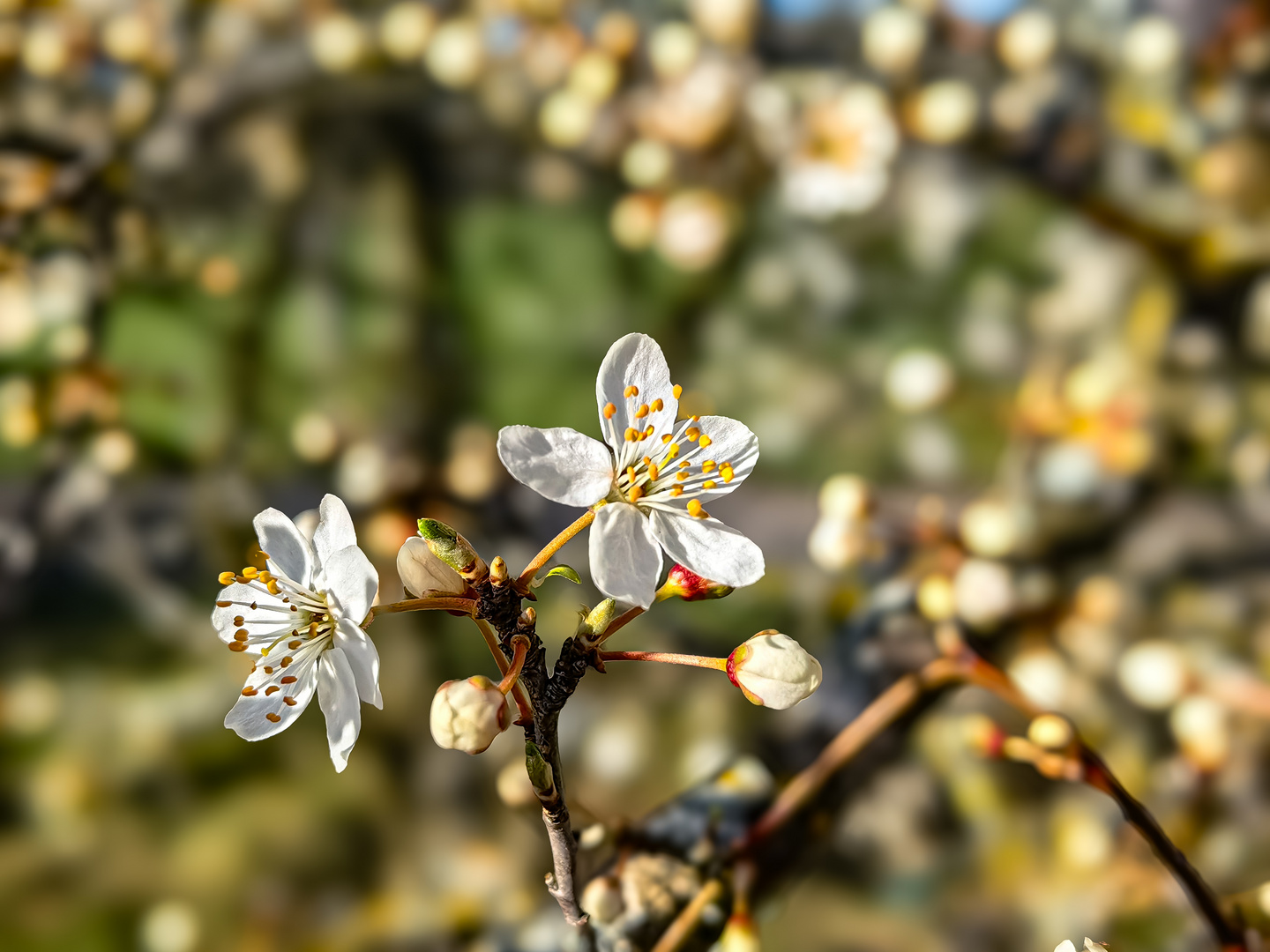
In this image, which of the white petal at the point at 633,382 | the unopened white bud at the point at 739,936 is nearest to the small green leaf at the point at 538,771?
the white petal at the point at 633,382

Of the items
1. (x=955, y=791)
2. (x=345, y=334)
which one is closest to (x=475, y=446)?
(x=345, y=334)

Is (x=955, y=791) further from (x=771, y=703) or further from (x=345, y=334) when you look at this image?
(x=345, y=334)

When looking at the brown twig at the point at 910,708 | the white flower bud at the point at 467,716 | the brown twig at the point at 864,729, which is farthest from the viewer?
the brown twig at the point at 864,729

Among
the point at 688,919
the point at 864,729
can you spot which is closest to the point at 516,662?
the point at 688,919

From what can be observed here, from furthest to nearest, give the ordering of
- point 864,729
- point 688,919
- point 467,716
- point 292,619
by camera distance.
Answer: point 864,729
point 688,919
point 292,619
point 467,716

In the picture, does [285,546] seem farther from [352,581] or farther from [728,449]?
[728,449]

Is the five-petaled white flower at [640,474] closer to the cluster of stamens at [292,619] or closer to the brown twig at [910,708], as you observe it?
the cluster of stamens at [292,619]

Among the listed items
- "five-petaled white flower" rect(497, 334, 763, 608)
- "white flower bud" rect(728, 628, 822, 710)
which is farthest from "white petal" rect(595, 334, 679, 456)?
"white flower bud" rect(728, 628, 822, 710)
